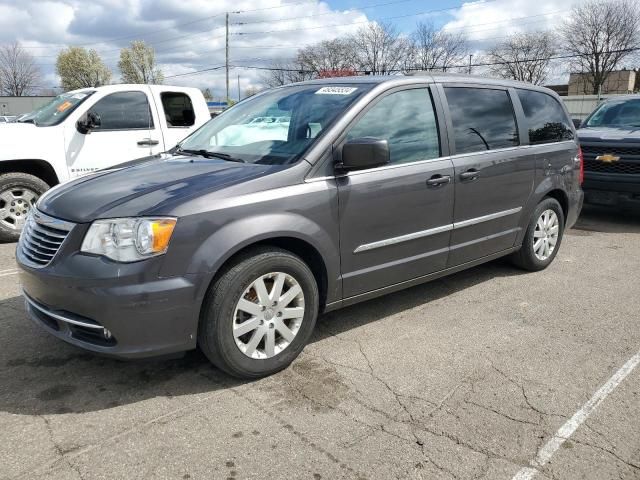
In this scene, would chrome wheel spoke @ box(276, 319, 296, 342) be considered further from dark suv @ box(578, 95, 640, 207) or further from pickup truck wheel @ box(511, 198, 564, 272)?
dark suv @ box(578, 95, 640, 207)

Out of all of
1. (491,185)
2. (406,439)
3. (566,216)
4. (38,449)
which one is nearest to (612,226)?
(566,216)

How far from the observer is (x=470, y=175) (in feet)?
13.6

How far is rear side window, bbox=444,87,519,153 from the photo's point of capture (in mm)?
4188

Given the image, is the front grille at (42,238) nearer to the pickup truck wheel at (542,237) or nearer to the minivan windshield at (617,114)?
the pickup truck wheel at (542,237)

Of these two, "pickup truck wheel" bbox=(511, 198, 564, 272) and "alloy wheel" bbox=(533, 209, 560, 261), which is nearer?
"pickup truck wheel" bbox=(511, 198, 564, 272)

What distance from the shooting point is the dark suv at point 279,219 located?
2771 mm

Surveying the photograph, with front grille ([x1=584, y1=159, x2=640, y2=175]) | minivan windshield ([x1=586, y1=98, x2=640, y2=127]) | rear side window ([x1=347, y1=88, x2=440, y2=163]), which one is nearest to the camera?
rear side window ([x1=347, y1=88, x2=440, y2=163])

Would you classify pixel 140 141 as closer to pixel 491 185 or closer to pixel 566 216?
pixel 491 185

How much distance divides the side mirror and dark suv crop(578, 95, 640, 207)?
18.9 ft

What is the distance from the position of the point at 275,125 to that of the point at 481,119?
1760 millimetres

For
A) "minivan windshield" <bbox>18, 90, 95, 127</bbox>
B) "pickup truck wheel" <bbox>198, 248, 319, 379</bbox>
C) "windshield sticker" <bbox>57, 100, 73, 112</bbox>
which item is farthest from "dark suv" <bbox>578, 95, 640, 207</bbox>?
"windshield sticker" <bbox>57, 100, 73, 112</bbox>

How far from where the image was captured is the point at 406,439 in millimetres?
2625

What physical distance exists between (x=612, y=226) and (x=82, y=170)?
742cm

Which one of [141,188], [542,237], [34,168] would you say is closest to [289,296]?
[141,188]
